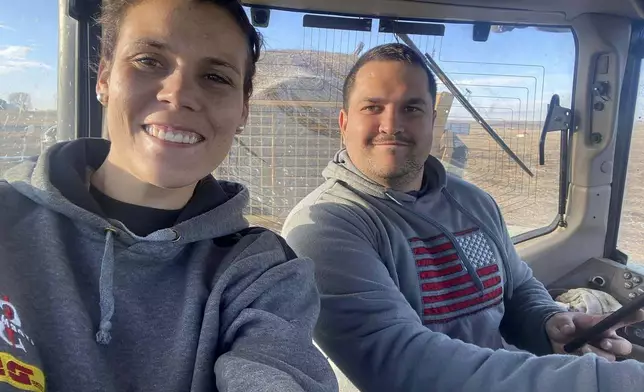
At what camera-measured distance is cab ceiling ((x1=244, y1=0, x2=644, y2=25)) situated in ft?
7.39

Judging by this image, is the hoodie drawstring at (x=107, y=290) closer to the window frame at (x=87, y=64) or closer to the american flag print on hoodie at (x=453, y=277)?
the window frame at (x=87, y=64)

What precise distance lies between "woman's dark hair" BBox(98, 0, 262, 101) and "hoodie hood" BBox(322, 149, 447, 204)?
0.61 meters

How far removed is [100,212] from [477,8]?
182cm

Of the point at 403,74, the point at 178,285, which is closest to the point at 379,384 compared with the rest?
the point at 178,285

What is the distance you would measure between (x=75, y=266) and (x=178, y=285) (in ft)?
0.64

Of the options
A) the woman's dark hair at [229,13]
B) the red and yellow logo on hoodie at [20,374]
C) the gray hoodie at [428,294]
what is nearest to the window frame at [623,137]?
the gray hoodie at [428,294]

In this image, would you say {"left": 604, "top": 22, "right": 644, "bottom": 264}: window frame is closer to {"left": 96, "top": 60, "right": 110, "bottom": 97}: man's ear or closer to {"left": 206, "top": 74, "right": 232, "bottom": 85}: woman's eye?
{"left": 206, "top": 74, "right": 232, "bottom": 85}: woman's eye

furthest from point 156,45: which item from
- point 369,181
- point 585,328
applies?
point 585,328

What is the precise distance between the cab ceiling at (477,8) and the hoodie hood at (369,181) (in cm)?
63

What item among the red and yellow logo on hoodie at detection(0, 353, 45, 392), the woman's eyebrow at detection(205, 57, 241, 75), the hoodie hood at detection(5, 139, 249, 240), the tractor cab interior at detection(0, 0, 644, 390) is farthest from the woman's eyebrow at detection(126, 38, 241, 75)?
the tractor cab interior at detection(0, 0, 644, 390)

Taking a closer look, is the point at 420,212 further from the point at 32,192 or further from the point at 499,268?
the point at 32,192

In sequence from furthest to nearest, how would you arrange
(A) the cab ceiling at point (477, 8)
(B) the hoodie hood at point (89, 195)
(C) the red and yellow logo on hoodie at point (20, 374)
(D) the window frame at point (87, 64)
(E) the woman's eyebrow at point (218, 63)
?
(A) the cab ceiling at point (477, 8) < (D) the window frame at point (87, 64) < (E) the woman's eyebrow at point (218, 63) < (B) the hoodie hood at point (89, 195) < (C) the red and yellow logo on hoodie at point (20, 374)

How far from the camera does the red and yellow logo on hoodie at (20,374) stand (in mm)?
879

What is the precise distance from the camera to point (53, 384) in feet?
3.23
